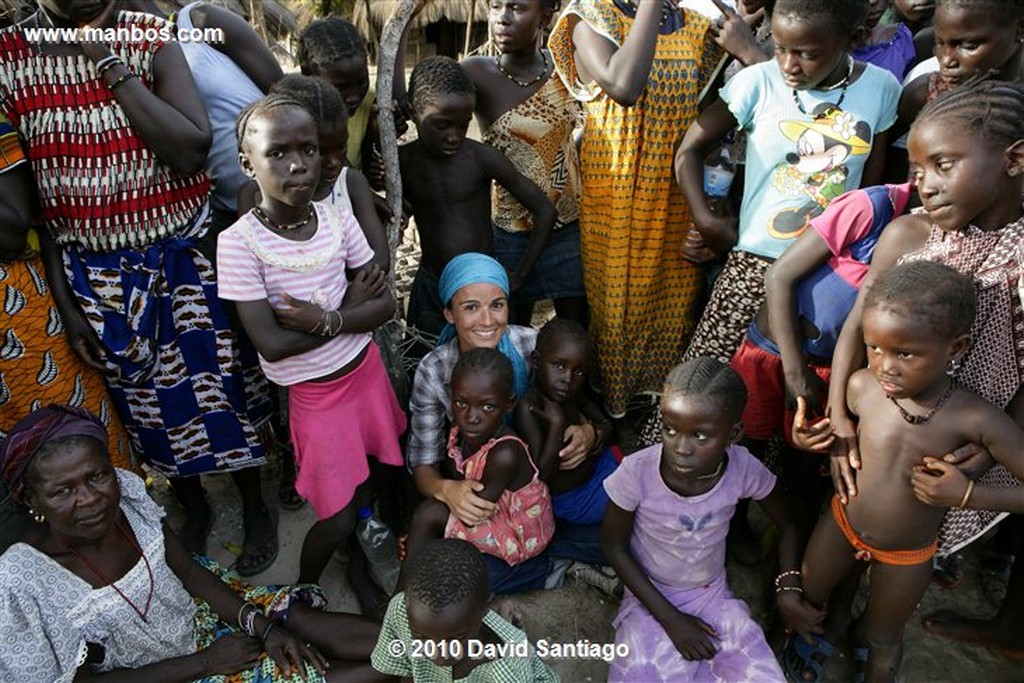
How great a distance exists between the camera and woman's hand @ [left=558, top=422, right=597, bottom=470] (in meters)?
2.70

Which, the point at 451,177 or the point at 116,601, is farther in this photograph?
the point at 451,177

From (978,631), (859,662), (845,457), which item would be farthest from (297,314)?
(978,631)

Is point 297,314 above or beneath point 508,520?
above

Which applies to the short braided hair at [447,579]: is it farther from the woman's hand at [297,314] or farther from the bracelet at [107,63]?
the bracelet at [107,63]

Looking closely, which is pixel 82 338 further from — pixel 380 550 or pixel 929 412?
pixel 929 412

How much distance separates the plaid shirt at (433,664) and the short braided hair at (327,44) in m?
1.86

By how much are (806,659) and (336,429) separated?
1.69 meters

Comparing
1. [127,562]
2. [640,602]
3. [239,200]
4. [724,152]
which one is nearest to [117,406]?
[127,562]

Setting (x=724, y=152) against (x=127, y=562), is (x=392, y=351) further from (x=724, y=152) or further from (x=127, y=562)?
(x=724, y=152)

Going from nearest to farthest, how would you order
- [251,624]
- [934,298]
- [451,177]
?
[934,298], [251,624], [451,177]

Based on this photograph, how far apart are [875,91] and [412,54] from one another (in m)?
11.6

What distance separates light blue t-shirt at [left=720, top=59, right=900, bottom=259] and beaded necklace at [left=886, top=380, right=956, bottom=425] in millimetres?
709

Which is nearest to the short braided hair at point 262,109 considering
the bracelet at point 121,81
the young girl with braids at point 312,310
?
the young girl with braids at point 312,310

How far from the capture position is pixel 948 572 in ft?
9.03
